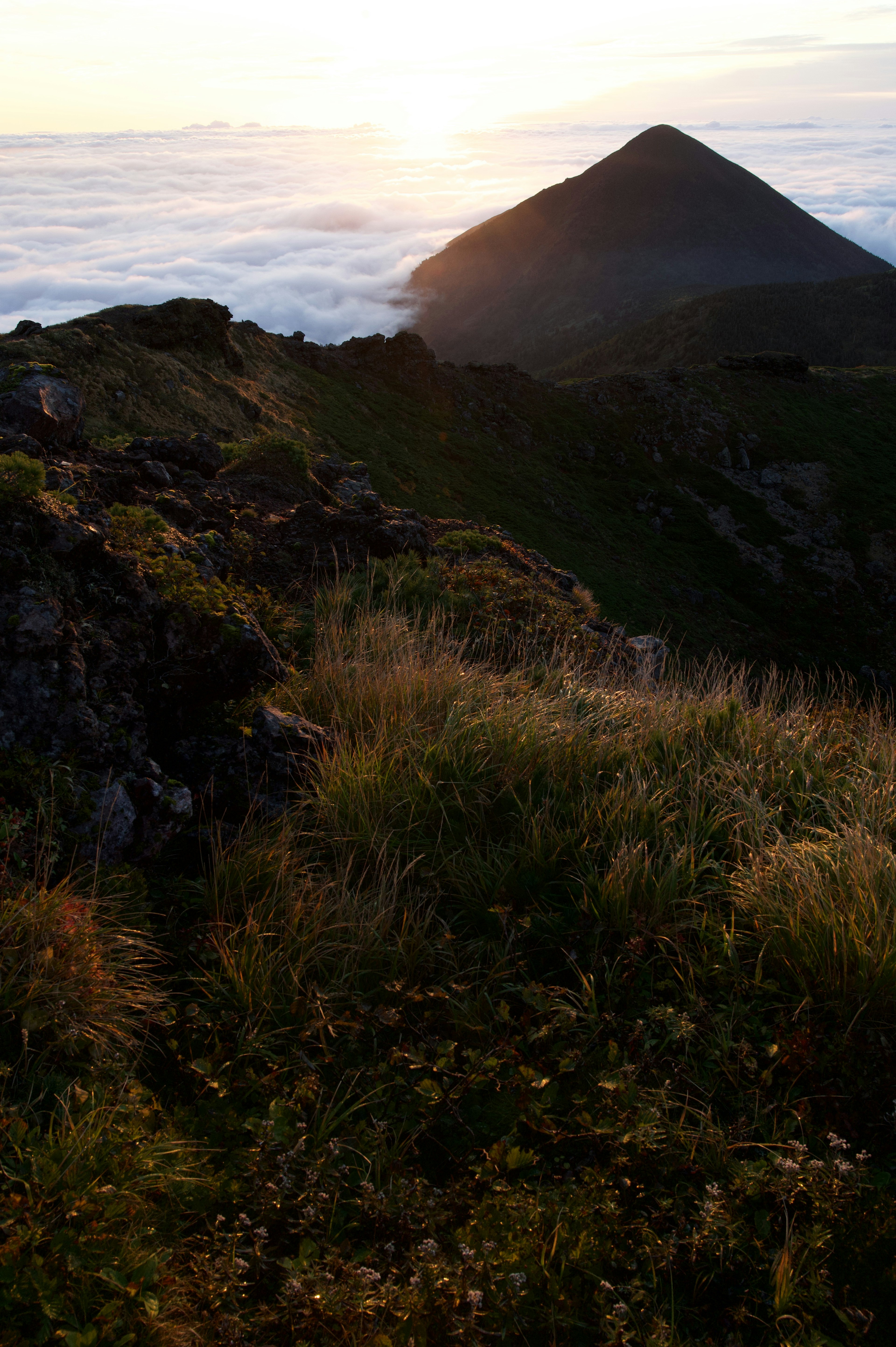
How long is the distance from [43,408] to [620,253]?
174503mm

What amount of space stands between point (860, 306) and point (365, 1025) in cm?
11880

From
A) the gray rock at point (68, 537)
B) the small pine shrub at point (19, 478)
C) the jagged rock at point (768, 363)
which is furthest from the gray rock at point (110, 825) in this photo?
the jagged rock at point (768, 363)

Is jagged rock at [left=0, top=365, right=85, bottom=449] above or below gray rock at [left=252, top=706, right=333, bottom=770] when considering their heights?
above

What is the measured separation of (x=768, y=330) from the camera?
89500 millimetres

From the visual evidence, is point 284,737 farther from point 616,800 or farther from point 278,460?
point 278,460

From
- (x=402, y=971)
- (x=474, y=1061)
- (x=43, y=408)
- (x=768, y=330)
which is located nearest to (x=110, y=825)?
(x=402, y=971)

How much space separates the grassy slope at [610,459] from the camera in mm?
23734

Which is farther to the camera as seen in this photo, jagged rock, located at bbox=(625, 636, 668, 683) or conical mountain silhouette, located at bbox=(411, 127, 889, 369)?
conical mountain silhouette, located at bbox=(411, 127, 889, 369)

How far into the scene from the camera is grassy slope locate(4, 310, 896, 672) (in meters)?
23.7

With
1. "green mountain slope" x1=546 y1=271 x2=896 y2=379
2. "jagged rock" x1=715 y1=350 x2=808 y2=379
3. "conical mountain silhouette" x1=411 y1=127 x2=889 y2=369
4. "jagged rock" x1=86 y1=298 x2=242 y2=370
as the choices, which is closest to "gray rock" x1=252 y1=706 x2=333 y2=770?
"jagged rock" x1=86 y1=298 x2=242 y2=370

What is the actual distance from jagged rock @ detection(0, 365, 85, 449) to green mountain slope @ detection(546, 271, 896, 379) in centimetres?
7882

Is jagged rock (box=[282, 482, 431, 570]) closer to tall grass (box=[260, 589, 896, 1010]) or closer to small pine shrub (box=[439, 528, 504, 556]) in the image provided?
small pine shrub (box=[439, 528, 504, 556])

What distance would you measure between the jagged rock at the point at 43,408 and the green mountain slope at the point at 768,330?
259ft

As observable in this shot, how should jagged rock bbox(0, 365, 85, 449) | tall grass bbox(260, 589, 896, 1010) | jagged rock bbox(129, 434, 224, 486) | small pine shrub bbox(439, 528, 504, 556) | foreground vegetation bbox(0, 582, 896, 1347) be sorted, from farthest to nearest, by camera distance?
small pine shrub bbox(439, 528, 504, 556), jagged rock bbox(129, 434, 224, 486), jagged rock bbox(0, 365, 85, 449), tall grass bbox(260, 589, 896, 1010), foreground vegetation bbox(0, 582, 896, 1347)
